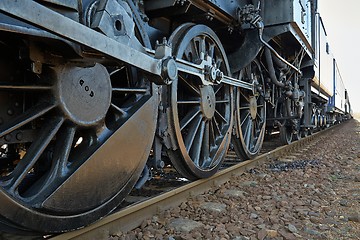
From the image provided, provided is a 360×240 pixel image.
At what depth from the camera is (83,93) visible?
1775 mm

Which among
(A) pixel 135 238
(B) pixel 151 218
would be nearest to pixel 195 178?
(B) pixel 151 218

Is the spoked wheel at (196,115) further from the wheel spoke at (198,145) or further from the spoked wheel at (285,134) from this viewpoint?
the spoked wheel at (285,134)

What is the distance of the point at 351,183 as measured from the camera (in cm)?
382

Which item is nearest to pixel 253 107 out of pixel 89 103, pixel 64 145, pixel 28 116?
pixel 89 103

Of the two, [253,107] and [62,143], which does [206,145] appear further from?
[62,143]

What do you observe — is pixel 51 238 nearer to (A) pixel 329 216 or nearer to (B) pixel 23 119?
(B) pixel 23 119

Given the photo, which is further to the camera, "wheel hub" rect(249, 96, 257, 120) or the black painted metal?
"wheel hub" rect(249, 96, 257, 120)

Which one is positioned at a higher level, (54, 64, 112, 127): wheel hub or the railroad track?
(54, 64, 112, 127): wheel hub

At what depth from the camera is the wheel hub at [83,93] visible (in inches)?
65.9

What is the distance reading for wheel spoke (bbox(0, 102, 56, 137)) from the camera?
153 centimetres

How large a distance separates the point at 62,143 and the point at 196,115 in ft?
5.56

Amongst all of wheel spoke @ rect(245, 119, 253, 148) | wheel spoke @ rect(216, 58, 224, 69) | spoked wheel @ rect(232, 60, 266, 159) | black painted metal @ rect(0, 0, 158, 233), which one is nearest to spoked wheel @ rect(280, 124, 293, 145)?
spoked wheel @ rect(232, 60, 266, 159)

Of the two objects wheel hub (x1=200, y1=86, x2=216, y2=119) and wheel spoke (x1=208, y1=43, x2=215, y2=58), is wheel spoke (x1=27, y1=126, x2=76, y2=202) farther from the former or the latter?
wheel spoke (x1=208, y1=43, x2=215, y2=58)

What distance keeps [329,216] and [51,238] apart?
6.91ft
